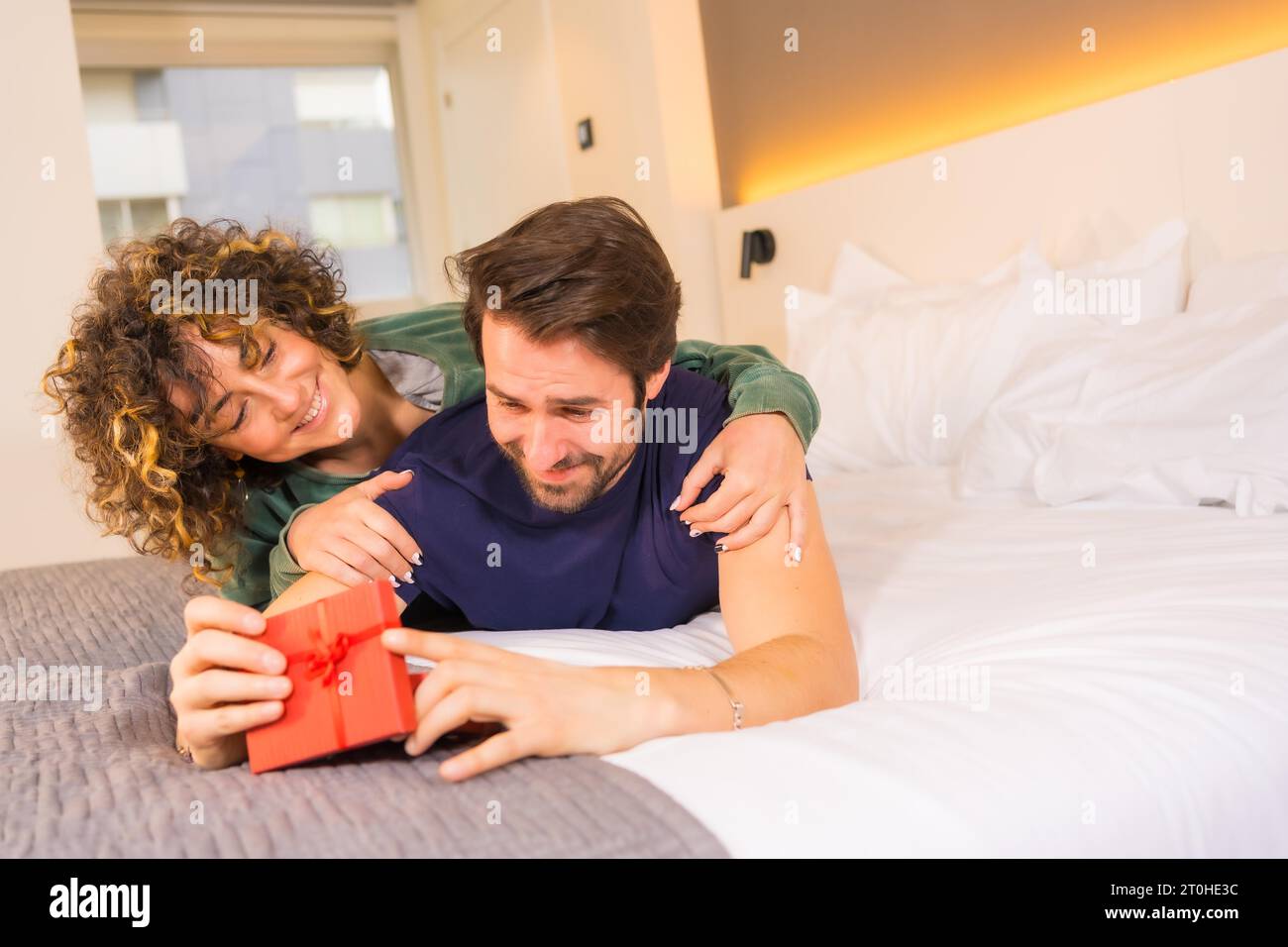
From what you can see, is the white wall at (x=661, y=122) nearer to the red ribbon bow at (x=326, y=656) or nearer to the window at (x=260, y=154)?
the window at (x=260, y=154)

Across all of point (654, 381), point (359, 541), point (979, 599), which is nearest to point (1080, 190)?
point (979, 599)

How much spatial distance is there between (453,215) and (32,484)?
7.90 ft

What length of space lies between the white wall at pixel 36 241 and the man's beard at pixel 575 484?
242 cm

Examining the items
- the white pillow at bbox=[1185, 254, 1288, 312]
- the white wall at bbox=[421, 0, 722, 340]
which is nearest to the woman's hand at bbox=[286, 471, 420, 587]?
the white pillow at bbox=[1185, 254, 1288, 312]

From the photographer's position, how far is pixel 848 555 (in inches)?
66.1

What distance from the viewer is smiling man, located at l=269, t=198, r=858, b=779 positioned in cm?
119

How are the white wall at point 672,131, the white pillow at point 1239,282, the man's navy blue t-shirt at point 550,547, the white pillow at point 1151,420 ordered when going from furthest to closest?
the white wall at point 672,131 → the white pillow at point 1239,282 → the white pillow at point 1151,420 → the man's navy blue t-shirt at point 550,547

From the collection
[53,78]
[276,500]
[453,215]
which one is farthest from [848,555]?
[453,215]

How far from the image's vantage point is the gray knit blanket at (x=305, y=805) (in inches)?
30.0

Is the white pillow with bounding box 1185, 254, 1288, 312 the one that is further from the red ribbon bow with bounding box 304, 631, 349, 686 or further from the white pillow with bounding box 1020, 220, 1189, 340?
the red ribbon bow with bounding box 304, 631, 349, 686

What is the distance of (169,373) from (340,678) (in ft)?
2.40

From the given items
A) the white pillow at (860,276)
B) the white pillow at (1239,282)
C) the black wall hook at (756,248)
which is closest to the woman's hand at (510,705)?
the white pillow at (1239,282)

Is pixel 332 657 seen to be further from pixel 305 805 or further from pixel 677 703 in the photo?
pixel 677 703

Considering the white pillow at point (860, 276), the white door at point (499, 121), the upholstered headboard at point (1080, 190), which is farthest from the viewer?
the white door at point (499, 121)
